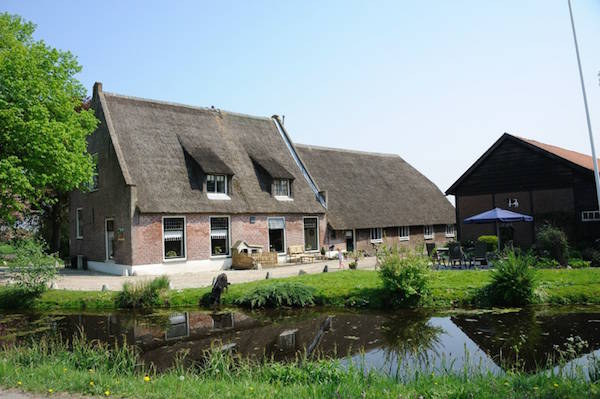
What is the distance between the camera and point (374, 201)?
3322cm

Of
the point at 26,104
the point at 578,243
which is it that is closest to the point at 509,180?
the point at 578,243

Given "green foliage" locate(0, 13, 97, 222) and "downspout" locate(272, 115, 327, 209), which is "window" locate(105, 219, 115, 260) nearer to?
"green foliage" locate(0, 13, 97, 222)

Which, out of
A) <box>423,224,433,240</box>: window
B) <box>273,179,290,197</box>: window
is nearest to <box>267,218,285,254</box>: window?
<box>273,179,290,197</box>: window

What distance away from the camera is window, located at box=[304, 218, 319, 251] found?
2886 cm

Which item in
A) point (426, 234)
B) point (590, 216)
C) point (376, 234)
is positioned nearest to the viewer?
point (590, 216)

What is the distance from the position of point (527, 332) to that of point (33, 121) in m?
19.6

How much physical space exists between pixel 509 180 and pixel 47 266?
22496 millimetres

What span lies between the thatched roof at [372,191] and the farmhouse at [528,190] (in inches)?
234

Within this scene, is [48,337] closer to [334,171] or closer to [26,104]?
[26,104]

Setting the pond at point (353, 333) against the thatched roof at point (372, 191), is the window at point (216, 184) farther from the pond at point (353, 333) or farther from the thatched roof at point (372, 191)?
the pond at point (353, 333)

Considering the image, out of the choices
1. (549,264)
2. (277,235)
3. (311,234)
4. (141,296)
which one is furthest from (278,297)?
(311,234)

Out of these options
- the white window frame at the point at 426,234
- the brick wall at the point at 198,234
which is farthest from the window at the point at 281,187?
the white window frame at the point at 426,234

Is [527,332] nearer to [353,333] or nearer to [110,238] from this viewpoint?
[353,333]

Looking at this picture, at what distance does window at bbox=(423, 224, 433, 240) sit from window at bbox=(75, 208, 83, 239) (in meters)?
23.3
